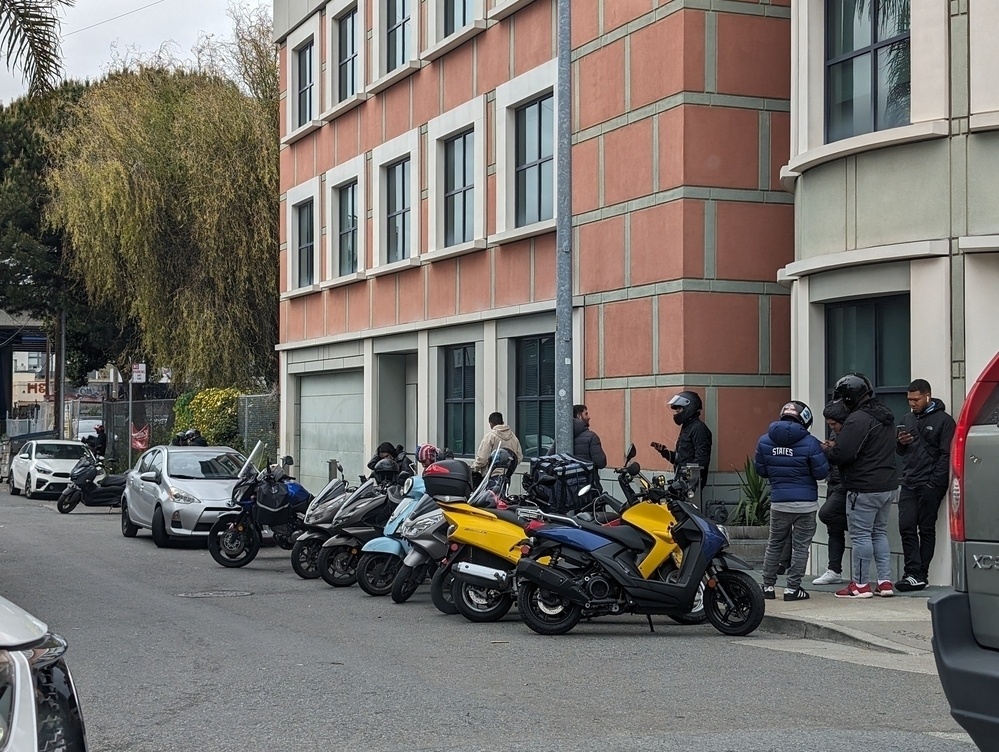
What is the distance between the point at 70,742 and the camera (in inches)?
171

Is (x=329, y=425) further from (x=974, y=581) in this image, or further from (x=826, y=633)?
(x=974, y=581)

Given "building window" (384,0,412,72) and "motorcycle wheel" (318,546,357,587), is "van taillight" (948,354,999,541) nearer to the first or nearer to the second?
"motorcycle wheel" (318,546,357,587)

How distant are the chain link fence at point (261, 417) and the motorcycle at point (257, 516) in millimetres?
14640

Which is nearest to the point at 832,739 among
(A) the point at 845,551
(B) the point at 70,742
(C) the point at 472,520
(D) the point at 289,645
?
(B) the point at 70,742

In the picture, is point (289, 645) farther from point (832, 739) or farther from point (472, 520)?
point (832, 739)

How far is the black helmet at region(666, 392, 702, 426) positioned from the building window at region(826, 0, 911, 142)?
3.26 m

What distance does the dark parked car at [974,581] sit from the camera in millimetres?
4785

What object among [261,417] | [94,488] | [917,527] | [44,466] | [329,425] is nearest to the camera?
[917,527]

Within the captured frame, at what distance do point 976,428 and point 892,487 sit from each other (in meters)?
7.67

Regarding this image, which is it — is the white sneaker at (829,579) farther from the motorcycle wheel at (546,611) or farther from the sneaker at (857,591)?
the motorcycle wheel at (546,611)

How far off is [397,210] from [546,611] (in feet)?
47.2

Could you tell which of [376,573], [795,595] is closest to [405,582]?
[376,573]

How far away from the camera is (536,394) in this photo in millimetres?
19500

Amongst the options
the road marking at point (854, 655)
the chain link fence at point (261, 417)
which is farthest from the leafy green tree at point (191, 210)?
the road marking at point (854, 655)
